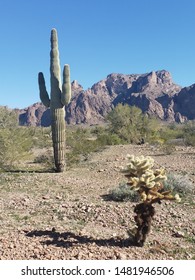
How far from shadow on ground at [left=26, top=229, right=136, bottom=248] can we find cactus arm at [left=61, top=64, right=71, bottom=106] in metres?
8.15

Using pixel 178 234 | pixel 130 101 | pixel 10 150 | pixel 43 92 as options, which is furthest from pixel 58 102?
pixel 130 101

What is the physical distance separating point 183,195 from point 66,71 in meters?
7.04

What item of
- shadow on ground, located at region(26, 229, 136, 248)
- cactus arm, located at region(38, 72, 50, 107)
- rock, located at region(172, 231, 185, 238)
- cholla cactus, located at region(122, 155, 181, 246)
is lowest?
rock, located at region(172, 231, 185, 238)

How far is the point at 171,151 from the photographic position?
18375 millimetres

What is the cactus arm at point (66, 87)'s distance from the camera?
1371 centimetres

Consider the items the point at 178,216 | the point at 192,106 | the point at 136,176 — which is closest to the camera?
the point at 136,176

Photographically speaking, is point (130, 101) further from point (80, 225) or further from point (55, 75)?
point (80, 225)

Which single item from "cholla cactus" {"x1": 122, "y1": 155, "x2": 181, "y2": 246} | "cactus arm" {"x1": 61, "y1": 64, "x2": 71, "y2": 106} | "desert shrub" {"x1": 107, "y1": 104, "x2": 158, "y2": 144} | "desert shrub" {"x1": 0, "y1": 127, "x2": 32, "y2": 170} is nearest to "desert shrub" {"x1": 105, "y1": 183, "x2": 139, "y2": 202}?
"cholla cactus" {"x1": 122, "y1": 155, "x2": 181, "y2": 246}

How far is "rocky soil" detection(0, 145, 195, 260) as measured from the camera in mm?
5426

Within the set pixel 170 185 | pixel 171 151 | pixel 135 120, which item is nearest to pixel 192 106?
pixel 135 120

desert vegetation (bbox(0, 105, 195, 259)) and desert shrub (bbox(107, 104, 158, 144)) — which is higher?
desert shrub (bbox(107, 104, 158, 144))

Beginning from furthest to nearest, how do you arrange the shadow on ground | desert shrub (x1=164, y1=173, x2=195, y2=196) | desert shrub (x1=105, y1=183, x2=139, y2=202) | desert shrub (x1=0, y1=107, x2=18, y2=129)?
1. desert shrub (x1=0, y1=107, x2=18, y2=129)
2. desert shrub (x1=164, y1=173, x2=195, y2=196)
3. desert shrub (x1=105, y1=183, x2=139, y2=202)
4. the shadow on ground

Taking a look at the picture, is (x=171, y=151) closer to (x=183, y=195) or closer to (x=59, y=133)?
(x=59, y=133)

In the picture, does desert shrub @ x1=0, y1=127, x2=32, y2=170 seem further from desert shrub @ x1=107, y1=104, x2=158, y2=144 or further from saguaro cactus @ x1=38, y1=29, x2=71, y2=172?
desert shrub @ x1=107, y1=104, x2=158, y2=144
